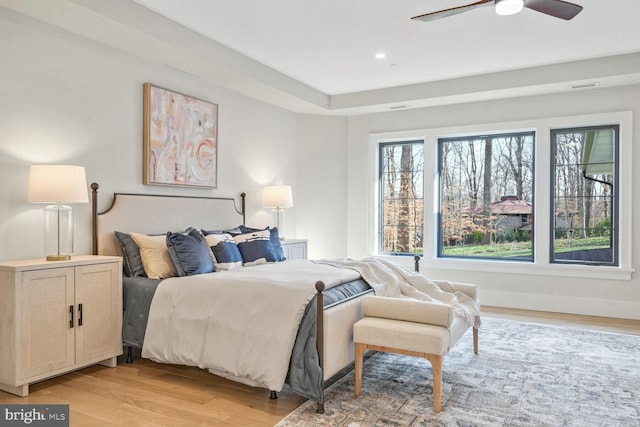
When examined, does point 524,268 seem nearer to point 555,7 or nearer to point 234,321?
point 555,7

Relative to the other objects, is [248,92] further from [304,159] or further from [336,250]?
[336,250]

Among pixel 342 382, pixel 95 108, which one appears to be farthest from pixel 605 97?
pixel 95 108

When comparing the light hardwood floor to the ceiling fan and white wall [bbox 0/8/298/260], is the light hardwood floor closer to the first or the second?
white wall [bbox 0/8/298/260]

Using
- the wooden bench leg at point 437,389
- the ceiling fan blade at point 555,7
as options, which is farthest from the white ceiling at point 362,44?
the wooden bench leg at point 437,389

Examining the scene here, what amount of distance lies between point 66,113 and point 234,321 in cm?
220

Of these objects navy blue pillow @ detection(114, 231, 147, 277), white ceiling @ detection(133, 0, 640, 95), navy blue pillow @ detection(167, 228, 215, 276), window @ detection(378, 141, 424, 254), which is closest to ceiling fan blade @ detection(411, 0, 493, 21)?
white ceiling @ detection(133, 0, 640, 95)

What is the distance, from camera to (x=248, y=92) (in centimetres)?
546

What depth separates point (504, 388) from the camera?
313 cm

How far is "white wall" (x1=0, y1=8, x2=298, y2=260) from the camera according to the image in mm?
3352

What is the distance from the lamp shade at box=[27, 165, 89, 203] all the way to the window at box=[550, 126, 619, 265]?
16.8 ft

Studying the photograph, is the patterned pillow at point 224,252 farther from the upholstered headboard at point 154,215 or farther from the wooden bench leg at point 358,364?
the wooden bench leg at point 358,364

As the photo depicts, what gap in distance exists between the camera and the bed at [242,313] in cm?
283

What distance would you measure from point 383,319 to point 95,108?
294 centimetres

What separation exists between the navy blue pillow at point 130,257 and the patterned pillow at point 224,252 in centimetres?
63
